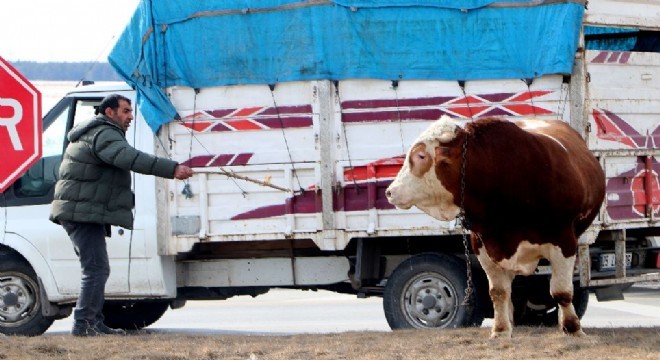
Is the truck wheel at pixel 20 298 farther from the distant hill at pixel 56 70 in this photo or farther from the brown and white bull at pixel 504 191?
the distant hill at pixel 56 70

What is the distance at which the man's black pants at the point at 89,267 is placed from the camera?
1005 centimetres

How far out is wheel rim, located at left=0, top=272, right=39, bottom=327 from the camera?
38.0ft

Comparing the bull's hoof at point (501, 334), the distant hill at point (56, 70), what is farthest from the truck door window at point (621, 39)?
the distant hill at point (56, 70)

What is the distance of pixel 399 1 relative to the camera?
1074 centimetres

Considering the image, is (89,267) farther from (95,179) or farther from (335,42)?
(335,42)

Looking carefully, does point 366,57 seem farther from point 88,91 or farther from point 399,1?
point 88,91

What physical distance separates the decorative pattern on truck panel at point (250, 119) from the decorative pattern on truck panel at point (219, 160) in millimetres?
243

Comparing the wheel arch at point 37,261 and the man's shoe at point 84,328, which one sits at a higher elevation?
the wheel arch at point 37,261

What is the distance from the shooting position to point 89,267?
33.0 feet

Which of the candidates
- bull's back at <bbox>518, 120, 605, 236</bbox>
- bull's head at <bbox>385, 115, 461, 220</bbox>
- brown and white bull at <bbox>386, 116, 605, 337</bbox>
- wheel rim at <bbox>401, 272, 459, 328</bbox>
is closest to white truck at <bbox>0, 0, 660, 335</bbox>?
wheel rim at <bbox>401, 272, 459, 328</bbox>

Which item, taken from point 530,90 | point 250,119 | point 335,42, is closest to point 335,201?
point 250,119

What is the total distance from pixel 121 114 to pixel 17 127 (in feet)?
8.96

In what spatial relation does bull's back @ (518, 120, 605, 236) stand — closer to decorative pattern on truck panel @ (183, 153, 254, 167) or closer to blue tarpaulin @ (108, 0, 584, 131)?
blue tarpaulin @ (108, 0, 584, 131)

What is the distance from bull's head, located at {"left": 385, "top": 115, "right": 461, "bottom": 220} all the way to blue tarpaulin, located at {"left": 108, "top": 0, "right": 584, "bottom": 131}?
78.7 inches
